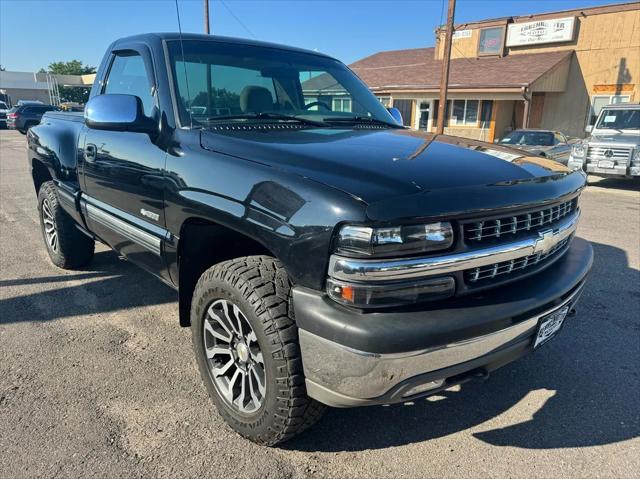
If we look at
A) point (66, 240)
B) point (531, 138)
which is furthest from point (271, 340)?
point (531, 138)

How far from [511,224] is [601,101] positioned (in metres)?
24.2

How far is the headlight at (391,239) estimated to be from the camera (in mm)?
1760

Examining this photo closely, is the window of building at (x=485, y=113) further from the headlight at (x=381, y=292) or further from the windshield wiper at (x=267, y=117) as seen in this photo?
the headlight at (x=381, y=292)

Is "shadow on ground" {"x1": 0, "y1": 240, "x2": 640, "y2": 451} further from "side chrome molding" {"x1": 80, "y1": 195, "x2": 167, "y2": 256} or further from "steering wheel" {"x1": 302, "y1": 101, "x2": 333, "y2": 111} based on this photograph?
"steering wheel" {"x1": 302, "y1": 101, "x2": 333, "y2": 111}

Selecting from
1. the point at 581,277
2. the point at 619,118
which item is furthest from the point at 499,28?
the point at 581,277

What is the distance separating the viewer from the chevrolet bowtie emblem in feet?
7.17

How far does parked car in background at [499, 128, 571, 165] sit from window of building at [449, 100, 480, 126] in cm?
979

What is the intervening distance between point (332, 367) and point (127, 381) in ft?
5.28

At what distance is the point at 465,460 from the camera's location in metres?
2.27

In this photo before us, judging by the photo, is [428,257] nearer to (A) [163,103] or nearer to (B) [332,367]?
(B) [332,367]

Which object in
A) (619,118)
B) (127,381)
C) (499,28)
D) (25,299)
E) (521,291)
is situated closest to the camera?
(521,291)

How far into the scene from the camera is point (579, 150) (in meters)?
12.3

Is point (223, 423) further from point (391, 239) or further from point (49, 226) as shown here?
point (49, 226)

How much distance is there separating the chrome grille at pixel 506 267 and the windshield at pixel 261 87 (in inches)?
60.4
